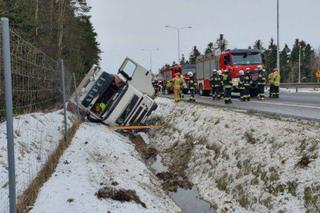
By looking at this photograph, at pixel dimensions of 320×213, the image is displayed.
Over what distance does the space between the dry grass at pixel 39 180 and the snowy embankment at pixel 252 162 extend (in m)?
3.27

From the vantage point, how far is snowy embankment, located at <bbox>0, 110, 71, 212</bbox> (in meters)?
7.07

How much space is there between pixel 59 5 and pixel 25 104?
1297 inches

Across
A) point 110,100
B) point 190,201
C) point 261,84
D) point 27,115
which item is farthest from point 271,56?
point 27,115

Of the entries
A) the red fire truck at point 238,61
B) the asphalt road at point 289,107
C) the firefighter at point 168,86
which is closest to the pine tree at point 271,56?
the firefighter at point 168,86

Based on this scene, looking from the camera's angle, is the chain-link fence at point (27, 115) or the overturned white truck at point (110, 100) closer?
the chain-link fence at point (27, 115)

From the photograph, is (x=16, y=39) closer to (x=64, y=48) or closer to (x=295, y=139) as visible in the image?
(x=295, y=139)

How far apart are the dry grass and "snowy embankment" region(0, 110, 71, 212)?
0.08 metres

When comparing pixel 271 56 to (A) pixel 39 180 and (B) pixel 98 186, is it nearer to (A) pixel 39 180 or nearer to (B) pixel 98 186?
(B) pixel 98 186

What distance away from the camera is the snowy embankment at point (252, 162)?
758 centimetres

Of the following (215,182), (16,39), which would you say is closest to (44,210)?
(16,39)

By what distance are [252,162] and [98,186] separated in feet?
10.8

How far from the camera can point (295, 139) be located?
9.06 m

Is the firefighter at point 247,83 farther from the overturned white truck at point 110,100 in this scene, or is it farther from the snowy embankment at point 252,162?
the snowy embankment at point 252,162

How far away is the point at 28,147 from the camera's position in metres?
8.75
